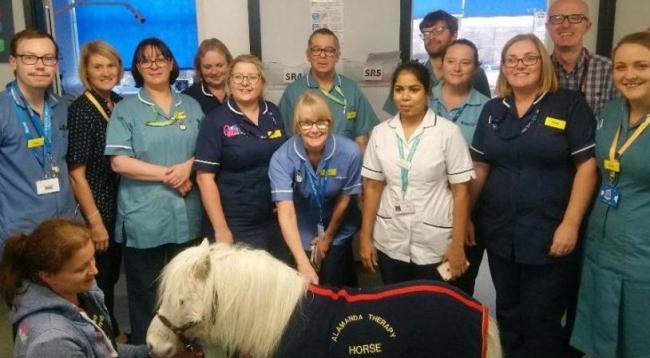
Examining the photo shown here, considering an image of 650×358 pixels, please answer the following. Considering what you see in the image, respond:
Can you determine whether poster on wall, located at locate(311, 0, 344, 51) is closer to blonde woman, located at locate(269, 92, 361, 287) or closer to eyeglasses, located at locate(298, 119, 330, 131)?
blonde woman, located at locate(269, 92, 361, 287)

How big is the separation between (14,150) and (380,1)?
2.60 metres

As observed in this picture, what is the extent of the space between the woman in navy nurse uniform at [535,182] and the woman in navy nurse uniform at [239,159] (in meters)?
0.98

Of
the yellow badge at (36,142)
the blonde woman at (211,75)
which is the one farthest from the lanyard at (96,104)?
the blonde woman at (211,75)

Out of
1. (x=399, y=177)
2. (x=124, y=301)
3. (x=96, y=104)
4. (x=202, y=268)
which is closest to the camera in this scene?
(x=202, y=268)

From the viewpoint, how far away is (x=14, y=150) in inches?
89.7

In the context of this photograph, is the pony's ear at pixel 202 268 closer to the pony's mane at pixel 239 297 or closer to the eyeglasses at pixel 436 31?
the pony's mane at pixel 239 297

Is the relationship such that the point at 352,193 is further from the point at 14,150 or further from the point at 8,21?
the point at 8,21

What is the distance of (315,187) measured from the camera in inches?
93.9

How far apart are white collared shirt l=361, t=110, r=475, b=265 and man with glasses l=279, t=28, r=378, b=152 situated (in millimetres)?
762

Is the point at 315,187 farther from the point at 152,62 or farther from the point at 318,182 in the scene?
the point at 152,62

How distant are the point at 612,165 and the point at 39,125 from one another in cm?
235

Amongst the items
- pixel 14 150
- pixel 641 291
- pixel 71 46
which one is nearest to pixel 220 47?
pixel 14 150

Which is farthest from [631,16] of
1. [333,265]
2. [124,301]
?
[124,301]

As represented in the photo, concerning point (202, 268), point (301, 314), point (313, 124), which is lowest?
point (301, 314)
